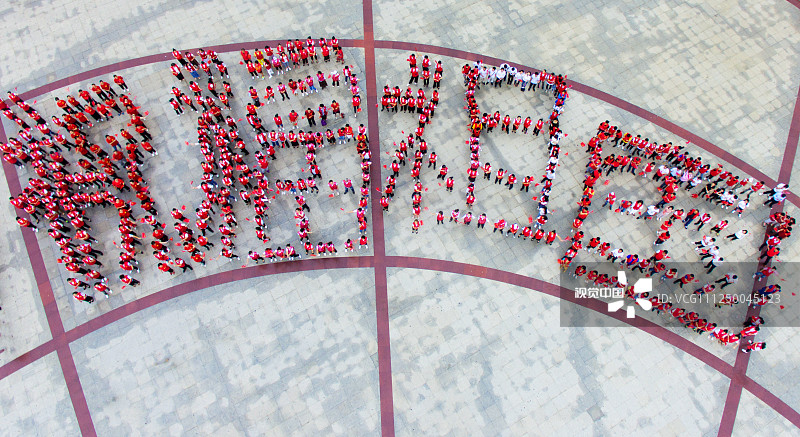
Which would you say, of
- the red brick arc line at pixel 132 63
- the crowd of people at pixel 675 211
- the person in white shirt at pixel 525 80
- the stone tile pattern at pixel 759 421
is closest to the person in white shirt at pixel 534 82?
the person in white shirt at pixel 525 80

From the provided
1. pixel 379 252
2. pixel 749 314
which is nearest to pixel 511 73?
pixel 379 252

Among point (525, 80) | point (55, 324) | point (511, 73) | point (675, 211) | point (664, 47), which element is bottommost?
point (675, 211)

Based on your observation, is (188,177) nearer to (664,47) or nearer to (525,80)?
(525,80)

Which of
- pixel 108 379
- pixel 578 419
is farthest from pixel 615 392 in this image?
pixel 108 379

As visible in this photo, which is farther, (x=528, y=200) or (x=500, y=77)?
(x=500, y=77)

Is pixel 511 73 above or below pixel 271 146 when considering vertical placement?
below

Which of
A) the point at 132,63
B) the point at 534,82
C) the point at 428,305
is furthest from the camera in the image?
the point at 132,63

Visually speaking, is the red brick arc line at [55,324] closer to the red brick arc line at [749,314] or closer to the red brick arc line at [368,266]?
the red brick arc line at [368,266]

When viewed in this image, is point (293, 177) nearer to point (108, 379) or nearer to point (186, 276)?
point (186, 276)
